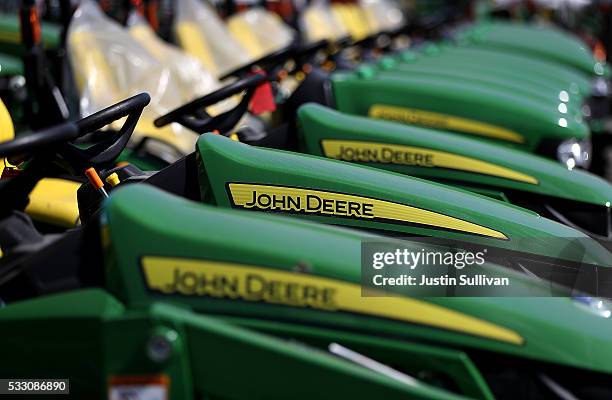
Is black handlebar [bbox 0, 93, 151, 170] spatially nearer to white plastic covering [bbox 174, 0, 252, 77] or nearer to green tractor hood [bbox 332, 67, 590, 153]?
green tractor hood [bbox 332, 67, 590, 153]

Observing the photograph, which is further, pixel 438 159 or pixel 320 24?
pixel 320 24

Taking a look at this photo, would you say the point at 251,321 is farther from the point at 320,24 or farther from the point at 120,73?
the point at 320,24

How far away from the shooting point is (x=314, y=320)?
5.20 feet

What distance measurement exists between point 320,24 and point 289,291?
664 centimetres

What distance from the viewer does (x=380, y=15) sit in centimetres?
952

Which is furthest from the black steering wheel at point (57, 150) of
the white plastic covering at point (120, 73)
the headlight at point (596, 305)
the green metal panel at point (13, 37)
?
the green metal panel at point (13, 37)

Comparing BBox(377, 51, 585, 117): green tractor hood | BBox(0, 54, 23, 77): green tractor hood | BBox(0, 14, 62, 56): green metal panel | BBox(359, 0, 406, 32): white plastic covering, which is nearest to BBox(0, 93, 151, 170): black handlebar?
BBox(377, 51, 585, 117): green tractor hood

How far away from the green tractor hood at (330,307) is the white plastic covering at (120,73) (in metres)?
1.95

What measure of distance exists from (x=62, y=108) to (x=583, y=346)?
2424 millimetres

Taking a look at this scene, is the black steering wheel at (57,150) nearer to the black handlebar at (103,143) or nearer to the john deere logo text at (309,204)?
the black handlebar at (103,143)

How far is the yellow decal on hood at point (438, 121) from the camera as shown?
345 cm

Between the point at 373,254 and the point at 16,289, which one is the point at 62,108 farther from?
the point at 373,254

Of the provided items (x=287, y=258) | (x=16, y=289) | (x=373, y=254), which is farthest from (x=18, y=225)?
(x=373, y=254)

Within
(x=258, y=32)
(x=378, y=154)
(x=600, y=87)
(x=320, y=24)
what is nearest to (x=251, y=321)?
(x=378, y=154)
